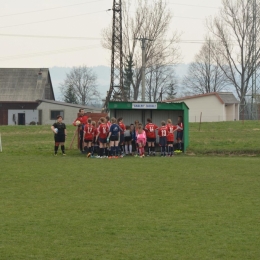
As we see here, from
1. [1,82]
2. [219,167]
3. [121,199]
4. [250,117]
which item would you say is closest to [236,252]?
[121,199]

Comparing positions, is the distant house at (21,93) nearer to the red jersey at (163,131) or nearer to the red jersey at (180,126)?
the red jersey at (180,126)

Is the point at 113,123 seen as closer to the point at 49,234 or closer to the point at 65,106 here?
the point at 49,234

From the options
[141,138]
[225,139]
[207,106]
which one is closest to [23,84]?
[207,106]

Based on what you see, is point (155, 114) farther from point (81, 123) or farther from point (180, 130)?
point (81, 123)

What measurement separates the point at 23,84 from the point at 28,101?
4.36m

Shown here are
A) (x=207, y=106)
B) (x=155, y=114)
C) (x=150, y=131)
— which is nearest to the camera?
(x=150, y=131)

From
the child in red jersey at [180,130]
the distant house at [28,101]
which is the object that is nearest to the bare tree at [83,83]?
the distant house at [28,101]

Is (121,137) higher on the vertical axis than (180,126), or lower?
lower

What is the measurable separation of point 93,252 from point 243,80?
72.6 meters

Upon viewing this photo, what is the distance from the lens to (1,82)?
256ft

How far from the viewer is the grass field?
29.2ft

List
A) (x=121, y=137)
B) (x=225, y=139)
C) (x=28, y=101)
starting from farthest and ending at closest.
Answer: (x=28, y=101) < (x=225, y=139) < (x=121, y=137)

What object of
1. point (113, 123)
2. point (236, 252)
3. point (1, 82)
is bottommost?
point (236, 252)

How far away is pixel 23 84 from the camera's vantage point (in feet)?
255
